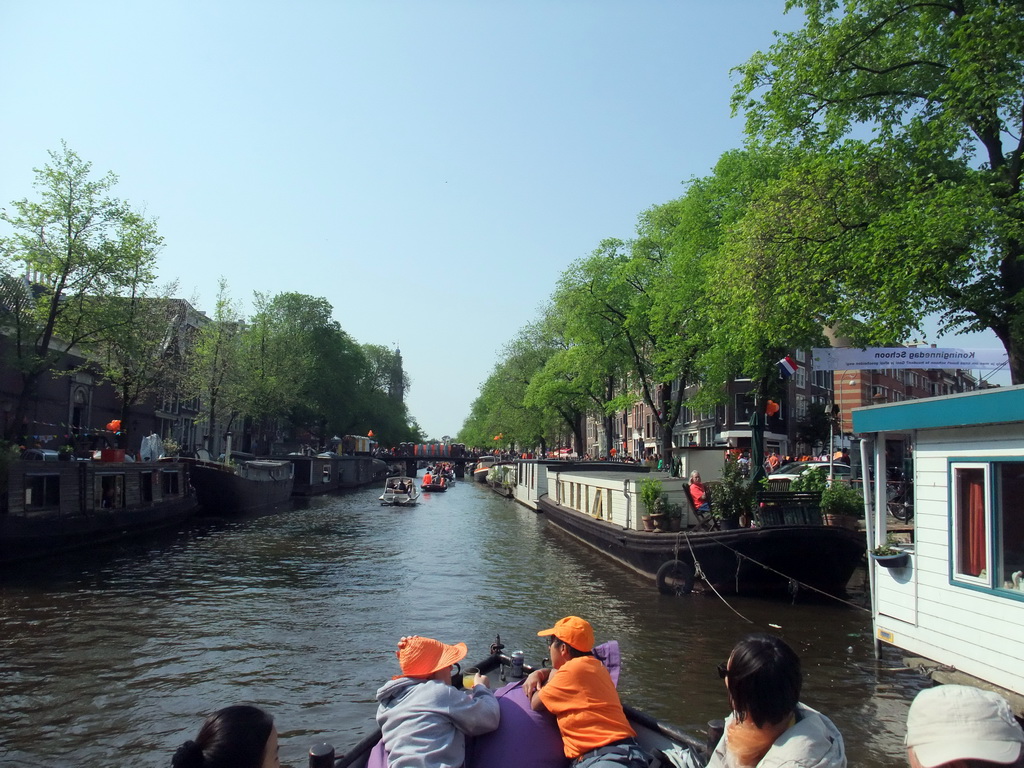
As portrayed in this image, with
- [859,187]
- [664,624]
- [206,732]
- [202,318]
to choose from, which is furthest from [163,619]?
[202,318]

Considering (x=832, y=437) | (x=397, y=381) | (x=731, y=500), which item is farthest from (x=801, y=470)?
(x=397, y=381)

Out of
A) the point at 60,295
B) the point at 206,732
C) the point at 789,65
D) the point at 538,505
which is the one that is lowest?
the point at 538,505

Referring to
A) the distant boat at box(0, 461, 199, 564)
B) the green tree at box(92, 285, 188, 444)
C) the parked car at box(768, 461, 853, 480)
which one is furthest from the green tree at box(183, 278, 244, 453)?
the parked car at box(768, 461, 853, 480)

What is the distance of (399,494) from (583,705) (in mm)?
41331

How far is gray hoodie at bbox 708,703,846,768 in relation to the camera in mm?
3250

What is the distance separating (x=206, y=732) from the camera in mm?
2746

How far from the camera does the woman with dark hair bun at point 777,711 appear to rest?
3.28m

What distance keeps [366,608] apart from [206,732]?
13.2 meters

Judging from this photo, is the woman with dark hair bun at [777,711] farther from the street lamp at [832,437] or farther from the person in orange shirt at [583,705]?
the street lamp at [832,437]

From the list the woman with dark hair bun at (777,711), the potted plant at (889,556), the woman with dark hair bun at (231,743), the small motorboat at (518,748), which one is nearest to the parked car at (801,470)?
the potted plant at (889,556)

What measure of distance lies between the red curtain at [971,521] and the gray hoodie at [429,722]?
6399 mm

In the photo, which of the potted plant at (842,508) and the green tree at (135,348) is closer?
the potted plant at (842,508)

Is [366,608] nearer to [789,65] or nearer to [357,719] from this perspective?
[357,719]

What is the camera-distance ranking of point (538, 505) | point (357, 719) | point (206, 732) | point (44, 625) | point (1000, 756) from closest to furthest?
point (1000, 756) → point (206, 732) → point (357, 719) → point (44, 625) → point (538, 505)
